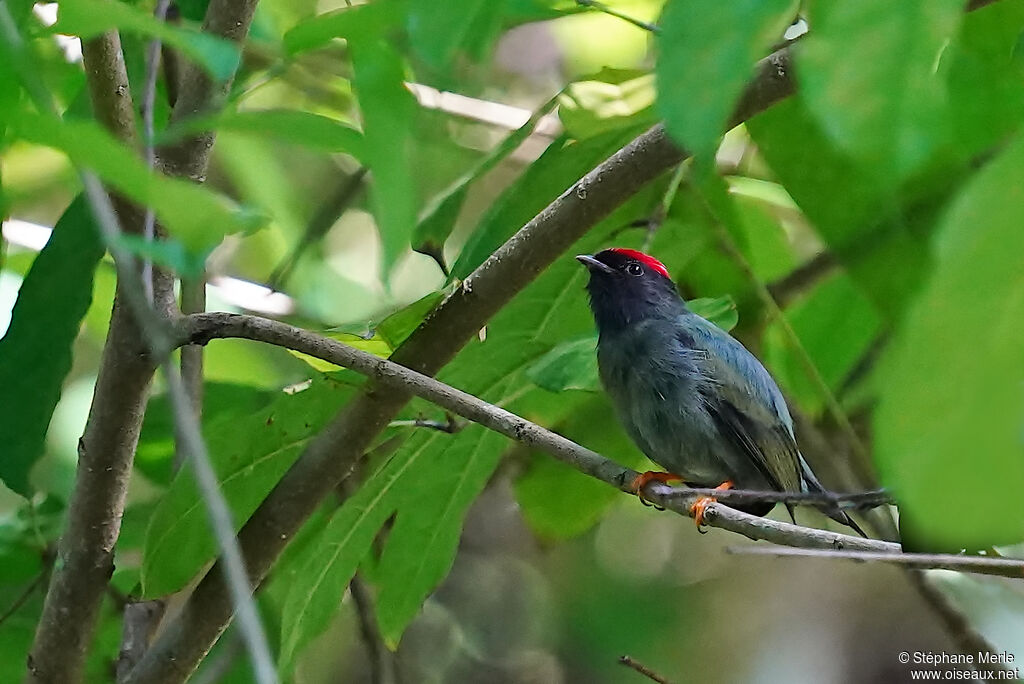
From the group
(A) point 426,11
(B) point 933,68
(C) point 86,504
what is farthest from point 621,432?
(B) point 933,68

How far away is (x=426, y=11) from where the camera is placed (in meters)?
0.92

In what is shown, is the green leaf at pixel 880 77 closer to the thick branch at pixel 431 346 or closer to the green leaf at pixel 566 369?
the thick branch at pixel 431 346

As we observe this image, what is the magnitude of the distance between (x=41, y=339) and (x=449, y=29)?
3.88 feet

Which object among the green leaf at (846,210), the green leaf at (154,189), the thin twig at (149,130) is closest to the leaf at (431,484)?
the green leaf at (846,210)

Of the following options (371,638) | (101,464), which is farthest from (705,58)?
(371,638)

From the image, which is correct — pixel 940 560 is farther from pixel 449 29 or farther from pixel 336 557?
pixel 336 557

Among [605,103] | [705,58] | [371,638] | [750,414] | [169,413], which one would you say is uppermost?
[605,103]

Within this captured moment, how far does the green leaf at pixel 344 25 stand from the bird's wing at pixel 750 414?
1.59m

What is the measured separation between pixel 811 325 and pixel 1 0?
5.92 ft

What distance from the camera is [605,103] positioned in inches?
77.7

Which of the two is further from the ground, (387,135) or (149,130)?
(149,130)

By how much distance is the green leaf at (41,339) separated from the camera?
1775 mm

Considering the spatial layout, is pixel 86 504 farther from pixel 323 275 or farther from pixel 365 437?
pixel 323 275

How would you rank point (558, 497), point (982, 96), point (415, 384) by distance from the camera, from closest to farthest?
point (982, 96)
point (415, 384)
point (558, 497)
